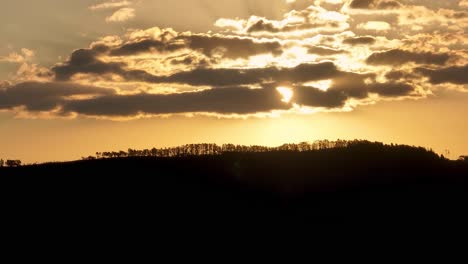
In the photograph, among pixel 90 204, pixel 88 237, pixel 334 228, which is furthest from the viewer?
pixel 334 228

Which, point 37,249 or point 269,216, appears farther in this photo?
point 269,216

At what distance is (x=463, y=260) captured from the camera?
571ft

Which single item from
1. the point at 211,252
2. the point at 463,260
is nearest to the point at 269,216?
the point at 211,252

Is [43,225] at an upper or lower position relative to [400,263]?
upper

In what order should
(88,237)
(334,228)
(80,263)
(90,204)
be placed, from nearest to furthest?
(80,263) < (88,237) < (90,204) < (334,228)

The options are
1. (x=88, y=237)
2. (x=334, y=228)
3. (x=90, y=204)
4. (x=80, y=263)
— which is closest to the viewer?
(x=80, y=263)

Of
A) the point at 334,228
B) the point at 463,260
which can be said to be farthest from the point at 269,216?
the point at 463,260

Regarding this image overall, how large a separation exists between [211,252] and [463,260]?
2186 inches

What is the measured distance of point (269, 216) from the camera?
198m

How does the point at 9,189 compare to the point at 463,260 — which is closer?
the point at 463,260

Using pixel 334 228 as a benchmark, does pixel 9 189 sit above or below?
above

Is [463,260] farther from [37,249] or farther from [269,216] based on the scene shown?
[37,249]

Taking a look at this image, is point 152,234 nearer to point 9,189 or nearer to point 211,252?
point 211,252

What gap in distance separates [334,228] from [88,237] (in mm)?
A: 61285
